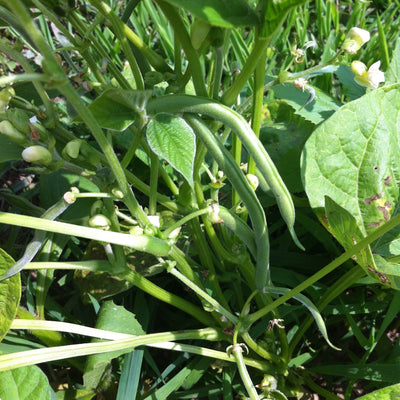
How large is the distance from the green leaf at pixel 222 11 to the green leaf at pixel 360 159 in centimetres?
33

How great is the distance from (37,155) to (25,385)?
1.35 ft

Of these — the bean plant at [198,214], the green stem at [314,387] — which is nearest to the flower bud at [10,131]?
the bean plant at [198,214]

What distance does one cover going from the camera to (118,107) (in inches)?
24.9

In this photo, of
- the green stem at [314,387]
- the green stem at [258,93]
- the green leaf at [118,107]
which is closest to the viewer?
the green leaf at [118,107]

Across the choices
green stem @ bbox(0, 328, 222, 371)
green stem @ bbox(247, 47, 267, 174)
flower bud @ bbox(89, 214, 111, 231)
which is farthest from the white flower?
green stem @ bbox(0, 328, 222, 371)

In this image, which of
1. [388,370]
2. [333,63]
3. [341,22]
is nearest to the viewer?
[333,63]

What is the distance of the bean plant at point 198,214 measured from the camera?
648 millimetres

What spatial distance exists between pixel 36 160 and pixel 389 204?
649mm

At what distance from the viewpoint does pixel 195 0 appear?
51 centimetres

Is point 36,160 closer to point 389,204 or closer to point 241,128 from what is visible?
point 241,128

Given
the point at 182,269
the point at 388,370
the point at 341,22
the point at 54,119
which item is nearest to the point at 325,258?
the point at 388,370

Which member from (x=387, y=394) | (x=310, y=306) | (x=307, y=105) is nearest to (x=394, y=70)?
(x=307, y=105)

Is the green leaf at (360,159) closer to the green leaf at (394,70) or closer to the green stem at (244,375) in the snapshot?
the green leaf at (394,70)

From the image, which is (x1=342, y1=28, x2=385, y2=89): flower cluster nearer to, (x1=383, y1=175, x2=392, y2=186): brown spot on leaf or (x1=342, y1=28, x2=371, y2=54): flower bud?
(x1=342, y1=28, x2=371, y2=54): flower bud
